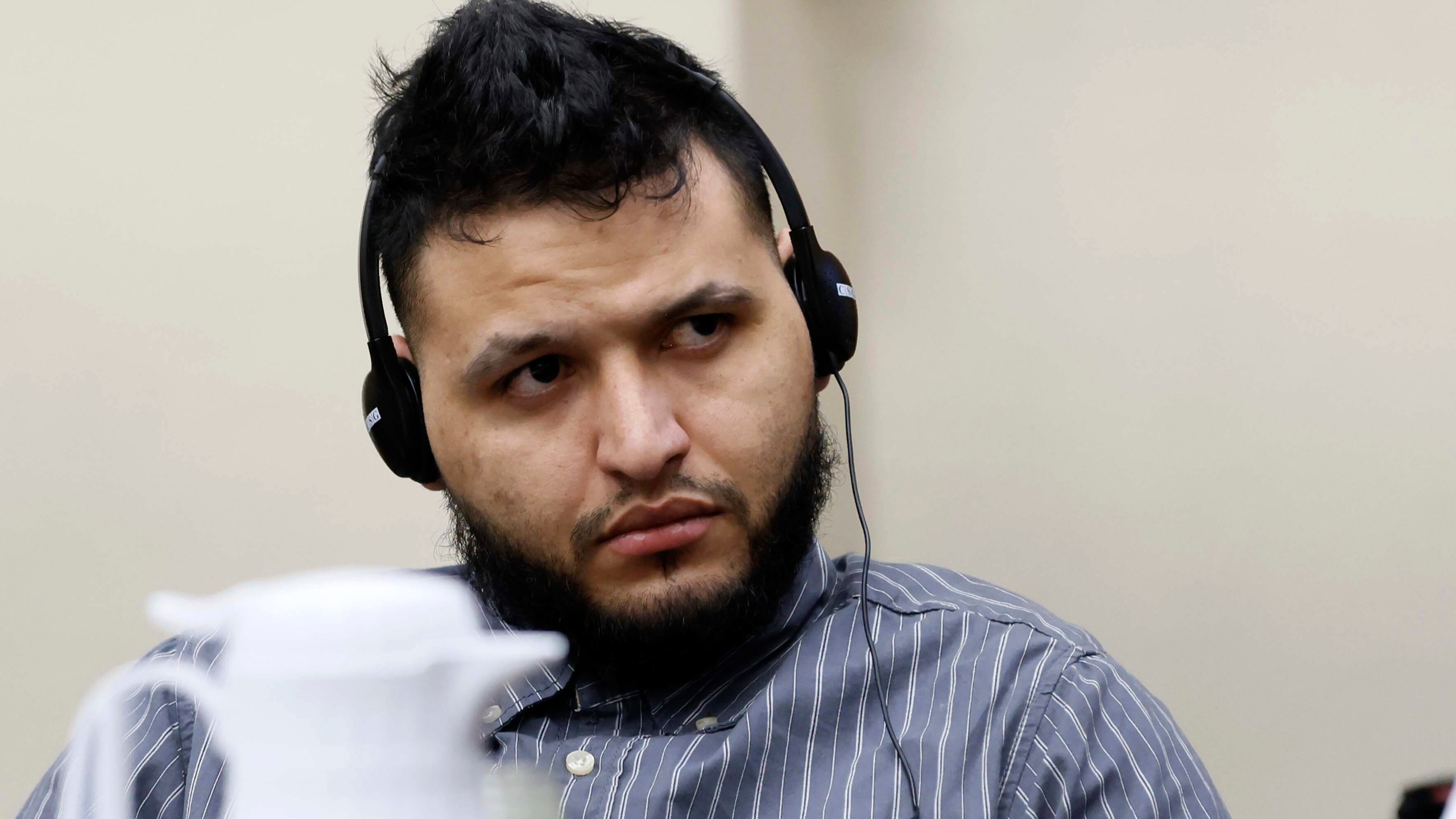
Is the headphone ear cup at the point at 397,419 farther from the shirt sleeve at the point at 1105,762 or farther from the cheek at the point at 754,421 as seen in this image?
the shirt sleeve at the point at 1105,762

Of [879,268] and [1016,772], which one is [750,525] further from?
[879,268]

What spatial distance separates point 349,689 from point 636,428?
370 millimetres

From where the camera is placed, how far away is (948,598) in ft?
2.98

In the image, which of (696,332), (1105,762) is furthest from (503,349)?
(1105,762)

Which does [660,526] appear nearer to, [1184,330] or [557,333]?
[557,333]

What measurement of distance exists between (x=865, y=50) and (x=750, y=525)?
0.90 m

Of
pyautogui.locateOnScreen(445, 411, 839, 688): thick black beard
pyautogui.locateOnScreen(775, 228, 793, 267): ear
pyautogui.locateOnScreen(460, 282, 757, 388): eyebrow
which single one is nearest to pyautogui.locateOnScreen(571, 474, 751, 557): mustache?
pyautogui.locateOnScreen(445, 411, 839, 688): thick black beard

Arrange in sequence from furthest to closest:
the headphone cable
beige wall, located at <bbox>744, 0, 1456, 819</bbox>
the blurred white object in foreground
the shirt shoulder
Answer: beige wall, located at <bbox>744, 0, 1456, 819</bbox>, the shirt shoulder, the headphone cable, the blurred white object in foreground

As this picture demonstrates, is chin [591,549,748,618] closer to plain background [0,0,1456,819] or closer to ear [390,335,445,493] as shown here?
ear [390,335,445,493]

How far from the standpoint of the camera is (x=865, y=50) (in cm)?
153

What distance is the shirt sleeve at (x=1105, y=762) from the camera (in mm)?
752

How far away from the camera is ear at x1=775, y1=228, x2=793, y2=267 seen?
0.94m

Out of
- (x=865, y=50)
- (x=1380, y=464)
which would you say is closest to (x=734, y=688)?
(x=1380, y=464)

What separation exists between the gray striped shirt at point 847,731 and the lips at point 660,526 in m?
0.12
